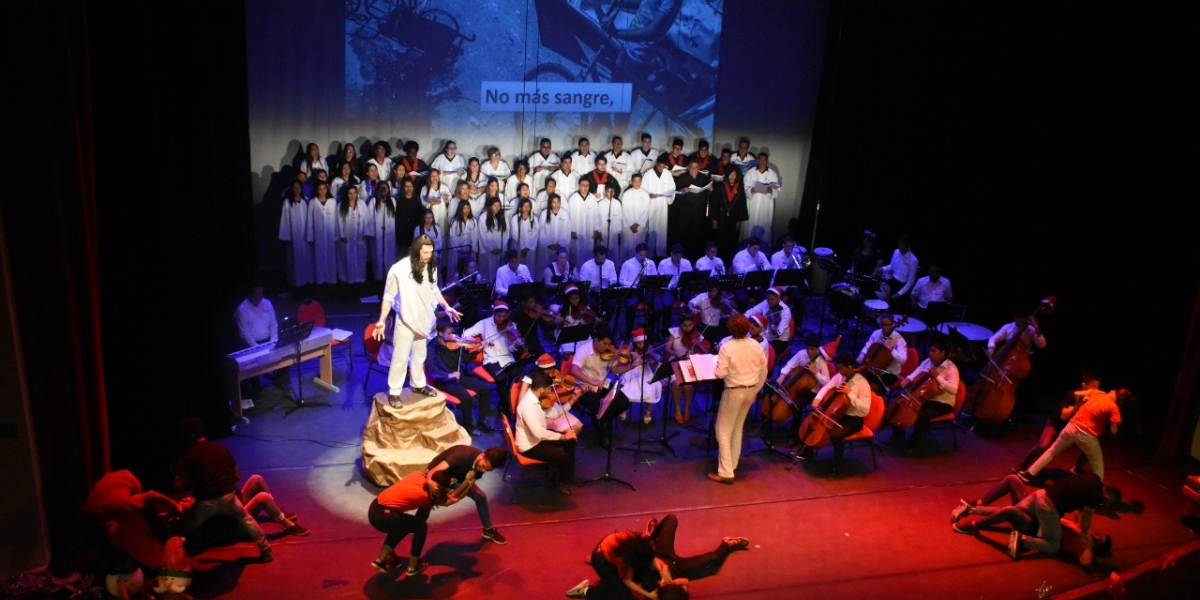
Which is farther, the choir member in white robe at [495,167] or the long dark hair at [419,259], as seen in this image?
the choir member in white robe at [495,167]

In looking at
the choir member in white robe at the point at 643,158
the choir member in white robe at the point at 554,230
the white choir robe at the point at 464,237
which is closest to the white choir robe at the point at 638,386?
the choir member in white robe at the point at 554,230

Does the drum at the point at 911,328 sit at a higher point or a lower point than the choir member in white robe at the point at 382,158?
lower

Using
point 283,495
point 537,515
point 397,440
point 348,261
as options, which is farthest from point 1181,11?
point 348,261

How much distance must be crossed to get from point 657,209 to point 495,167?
8.87 ft

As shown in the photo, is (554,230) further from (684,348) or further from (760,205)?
(684,348)

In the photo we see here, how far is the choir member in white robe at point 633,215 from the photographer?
13781mm

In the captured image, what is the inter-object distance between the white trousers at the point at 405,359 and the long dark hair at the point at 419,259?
471 millimetres

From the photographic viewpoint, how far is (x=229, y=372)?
8.39 m

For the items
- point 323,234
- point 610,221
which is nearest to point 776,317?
point 610,221

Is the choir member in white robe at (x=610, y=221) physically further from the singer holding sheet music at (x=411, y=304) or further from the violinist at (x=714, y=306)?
the singer holding sheet music at (x=411, y=304)

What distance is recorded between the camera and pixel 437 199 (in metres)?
12.8

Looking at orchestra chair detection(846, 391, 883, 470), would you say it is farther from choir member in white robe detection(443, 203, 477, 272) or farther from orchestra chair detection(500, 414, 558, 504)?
choir member in white robe detection(443, 203, 477, 272)

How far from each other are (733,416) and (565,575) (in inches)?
86.4

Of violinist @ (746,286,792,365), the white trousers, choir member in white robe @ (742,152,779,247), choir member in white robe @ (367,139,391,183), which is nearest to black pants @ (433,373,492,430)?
the white trousers
